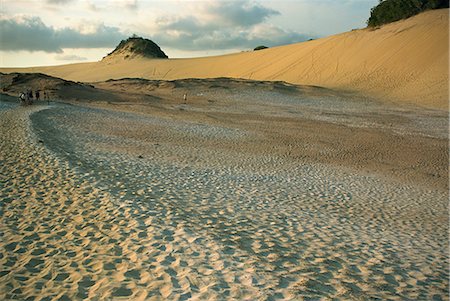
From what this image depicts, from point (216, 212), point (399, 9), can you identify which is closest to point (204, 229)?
point (216, 212)

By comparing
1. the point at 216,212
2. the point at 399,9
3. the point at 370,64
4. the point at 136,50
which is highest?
the point at 399,9

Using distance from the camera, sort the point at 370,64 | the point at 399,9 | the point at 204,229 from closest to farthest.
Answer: the point at 204,229 < the point at 370,64 < the point at 399,9

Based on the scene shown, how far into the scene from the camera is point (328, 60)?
4556 cm

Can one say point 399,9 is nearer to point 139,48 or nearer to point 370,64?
point 370,64

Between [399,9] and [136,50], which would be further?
[136,50]

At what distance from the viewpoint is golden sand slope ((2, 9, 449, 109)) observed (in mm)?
35406

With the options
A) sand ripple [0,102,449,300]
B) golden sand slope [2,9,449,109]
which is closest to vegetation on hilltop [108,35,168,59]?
golden sand slope [2,9,449,109]

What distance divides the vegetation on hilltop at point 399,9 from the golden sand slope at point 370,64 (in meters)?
1.45

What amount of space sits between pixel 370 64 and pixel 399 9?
1169 centimetres

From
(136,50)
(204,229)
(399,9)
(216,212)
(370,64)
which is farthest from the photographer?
(136,50)

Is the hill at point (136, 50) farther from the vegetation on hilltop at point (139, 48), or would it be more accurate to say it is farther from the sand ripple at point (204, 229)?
the sand ripple at point (204, 229)

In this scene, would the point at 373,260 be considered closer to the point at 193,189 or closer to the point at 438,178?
the point at 193,189

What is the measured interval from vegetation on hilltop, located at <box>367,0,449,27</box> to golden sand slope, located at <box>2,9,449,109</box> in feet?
4.76

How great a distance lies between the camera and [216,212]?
866 cm
